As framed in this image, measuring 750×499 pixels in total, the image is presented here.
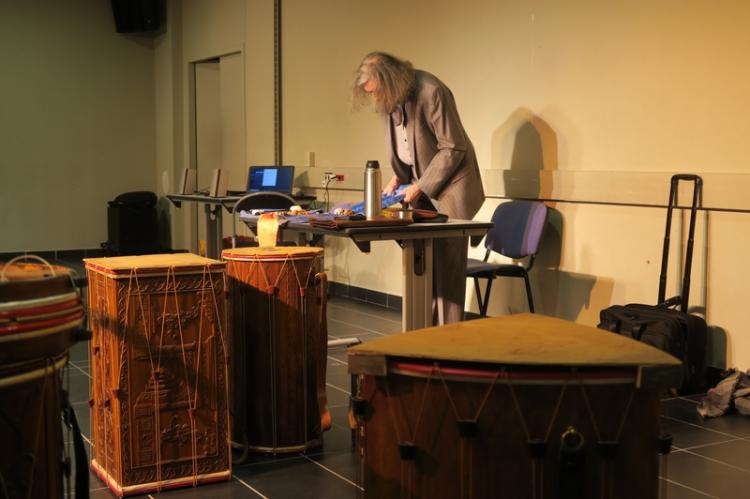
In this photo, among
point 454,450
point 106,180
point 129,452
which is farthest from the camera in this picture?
point 106,180

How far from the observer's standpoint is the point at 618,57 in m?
4.77

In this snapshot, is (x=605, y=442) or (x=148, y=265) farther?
(x=148, y=265)

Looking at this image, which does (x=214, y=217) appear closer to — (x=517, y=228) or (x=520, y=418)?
(x=517, y=228)

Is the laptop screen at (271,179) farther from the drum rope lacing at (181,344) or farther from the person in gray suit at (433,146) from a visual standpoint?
the drum rope lacing at (181,344)

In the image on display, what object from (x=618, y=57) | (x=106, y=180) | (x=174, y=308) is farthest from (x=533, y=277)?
(x=106, y=180)

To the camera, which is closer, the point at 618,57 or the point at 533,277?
the point at 618,57

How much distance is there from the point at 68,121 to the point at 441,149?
7.27 meters

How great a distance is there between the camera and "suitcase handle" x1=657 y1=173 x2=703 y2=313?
4.28m

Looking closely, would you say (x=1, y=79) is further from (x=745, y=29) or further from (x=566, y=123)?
(x=745, y=29)

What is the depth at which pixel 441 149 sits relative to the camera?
413 centimetres

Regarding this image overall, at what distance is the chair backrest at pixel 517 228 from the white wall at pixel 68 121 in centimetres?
644

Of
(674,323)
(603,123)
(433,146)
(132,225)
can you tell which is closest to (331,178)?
(603,123)

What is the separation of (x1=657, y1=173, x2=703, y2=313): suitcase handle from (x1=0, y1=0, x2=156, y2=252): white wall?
7.67 m

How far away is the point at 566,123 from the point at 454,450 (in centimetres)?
374
